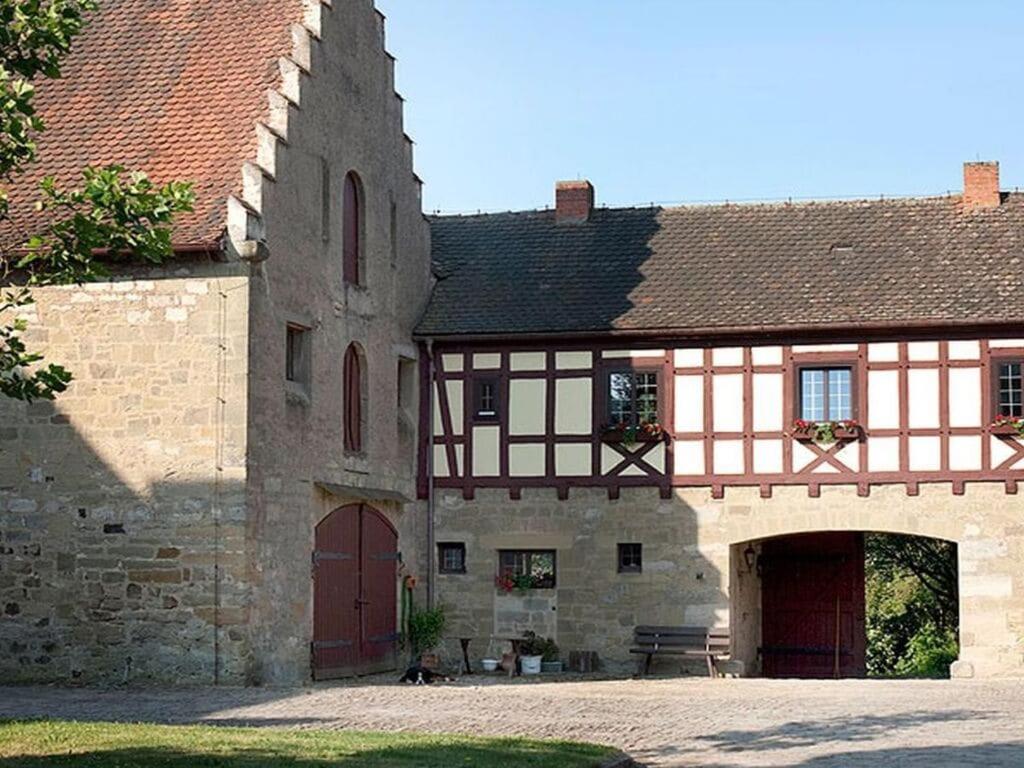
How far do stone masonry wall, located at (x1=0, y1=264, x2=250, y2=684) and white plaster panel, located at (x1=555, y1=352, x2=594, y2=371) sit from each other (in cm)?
728

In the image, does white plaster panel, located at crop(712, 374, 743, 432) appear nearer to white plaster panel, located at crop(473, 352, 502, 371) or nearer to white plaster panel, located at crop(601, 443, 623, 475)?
white plaster panel, located at crop(601, 443, 623, 475)

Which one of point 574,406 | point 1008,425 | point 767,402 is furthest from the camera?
point 574,406

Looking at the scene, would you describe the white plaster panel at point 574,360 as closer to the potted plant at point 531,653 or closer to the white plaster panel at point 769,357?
the white plaster panel at point 769,357

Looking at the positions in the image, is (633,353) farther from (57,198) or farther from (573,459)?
(57,198)

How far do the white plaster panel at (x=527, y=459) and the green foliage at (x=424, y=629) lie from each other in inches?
99.7

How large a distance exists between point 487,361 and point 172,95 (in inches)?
268

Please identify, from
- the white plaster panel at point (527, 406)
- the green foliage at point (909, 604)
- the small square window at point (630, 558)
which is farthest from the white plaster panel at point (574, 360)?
the green foliage at point (909, 604)

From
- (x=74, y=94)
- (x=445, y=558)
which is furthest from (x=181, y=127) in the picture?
(x=445, y=558)

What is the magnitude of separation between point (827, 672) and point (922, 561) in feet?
42.4

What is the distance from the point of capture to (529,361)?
93.0 feet

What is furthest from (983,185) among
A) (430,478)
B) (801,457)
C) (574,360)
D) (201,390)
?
(201,390)

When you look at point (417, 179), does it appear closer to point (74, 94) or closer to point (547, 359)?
point (547, 359)

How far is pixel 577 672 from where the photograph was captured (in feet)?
89.4

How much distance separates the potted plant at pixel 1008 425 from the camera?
26031 millimetres
